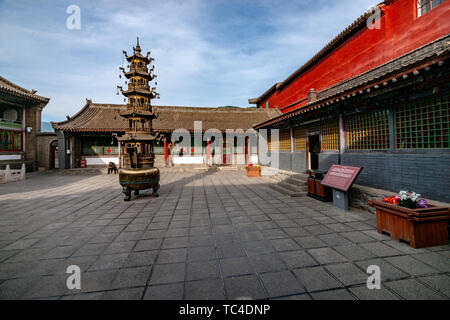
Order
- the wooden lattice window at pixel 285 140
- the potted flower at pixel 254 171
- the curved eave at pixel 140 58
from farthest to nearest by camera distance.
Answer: the potted flower at pixel 254 171, the wooden lattice window at pixel 285 140, the curved eave at pixel 140 58

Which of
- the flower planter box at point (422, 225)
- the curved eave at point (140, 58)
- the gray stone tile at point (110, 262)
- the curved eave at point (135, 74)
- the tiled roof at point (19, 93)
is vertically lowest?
the gray stone tile at point (110, 262)

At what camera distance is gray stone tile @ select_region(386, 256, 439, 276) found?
2385 millimetres

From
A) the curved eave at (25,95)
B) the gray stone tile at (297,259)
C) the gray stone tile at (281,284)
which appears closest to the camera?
the gray stone tile at (281,284)

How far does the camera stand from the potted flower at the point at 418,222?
297 cm

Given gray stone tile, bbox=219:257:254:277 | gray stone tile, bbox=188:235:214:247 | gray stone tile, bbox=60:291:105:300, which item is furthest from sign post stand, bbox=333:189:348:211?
gray stone tile, bbox=60:291:105:300

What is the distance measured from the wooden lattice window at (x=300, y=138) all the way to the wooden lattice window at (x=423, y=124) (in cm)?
399

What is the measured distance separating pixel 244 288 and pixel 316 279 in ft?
2.92

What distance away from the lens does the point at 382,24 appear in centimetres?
752

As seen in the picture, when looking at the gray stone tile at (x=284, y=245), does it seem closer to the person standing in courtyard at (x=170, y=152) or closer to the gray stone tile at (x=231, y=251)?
the gray stone tile at (x=231, y=251)

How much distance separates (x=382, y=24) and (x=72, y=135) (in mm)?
19807

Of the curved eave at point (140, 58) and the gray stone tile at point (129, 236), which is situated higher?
the curved eave at point (140, 58)

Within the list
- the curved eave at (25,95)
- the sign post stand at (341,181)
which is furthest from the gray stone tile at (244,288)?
the curved eave at (25,95)
